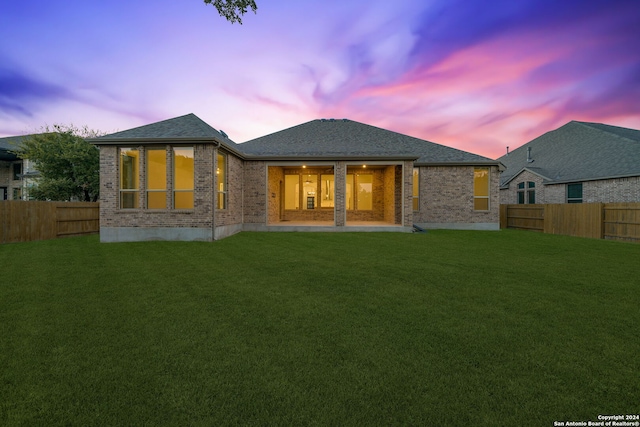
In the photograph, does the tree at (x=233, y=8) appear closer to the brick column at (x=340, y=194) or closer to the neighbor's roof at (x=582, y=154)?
the brick column at (x=340, y=194)

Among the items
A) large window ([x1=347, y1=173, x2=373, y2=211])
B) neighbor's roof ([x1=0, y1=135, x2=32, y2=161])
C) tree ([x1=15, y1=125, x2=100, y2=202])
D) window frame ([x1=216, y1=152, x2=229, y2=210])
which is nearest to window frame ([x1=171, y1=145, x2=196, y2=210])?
window frame ([x1=216, y1=152, x2=229, y2=210])

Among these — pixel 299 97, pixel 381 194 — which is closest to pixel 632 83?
pixel 381 194

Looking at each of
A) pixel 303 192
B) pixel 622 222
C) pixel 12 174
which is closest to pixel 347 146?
pixel 303 192

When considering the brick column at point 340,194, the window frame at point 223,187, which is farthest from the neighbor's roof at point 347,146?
the window frame at point 223,187

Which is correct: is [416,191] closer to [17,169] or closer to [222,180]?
[222,180]

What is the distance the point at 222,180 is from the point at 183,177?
161 centimetres

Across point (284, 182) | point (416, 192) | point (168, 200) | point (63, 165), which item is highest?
point (63, 165)

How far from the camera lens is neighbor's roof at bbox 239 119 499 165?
14.9 m

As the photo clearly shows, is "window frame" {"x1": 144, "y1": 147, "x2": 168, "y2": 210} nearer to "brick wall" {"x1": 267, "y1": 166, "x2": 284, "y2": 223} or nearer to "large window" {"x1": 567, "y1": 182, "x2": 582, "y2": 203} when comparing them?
"brick wall" {"x1": 267, "y1": 166, "x2": 284, "y2": 223}

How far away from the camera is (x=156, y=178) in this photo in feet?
37.8

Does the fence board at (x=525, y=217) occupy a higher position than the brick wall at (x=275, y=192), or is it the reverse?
the brick wall at (x=275, y=192)

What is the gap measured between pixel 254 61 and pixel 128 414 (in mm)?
15767

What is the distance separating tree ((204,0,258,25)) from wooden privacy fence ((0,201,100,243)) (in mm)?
11269

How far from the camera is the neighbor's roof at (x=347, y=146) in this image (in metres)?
14.9
